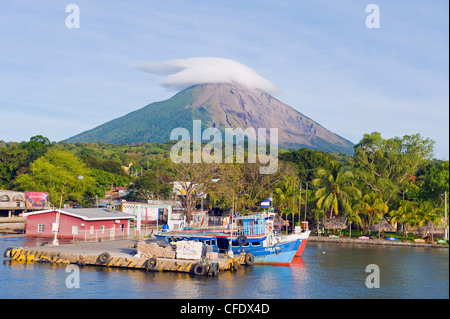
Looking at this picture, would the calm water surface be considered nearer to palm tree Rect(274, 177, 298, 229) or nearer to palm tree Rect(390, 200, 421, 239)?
palm tree Rect(390, 200, 421, 239)

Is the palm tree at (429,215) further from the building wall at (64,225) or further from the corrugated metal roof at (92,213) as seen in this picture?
the building wall at (64,225)

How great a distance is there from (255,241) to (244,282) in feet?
27.0

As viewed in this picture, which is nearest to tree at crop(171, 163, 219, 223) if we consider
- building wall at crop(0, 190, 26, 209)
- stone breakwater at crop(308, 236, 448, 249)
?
stone breakwater at crop(308, 236, 448, 249)

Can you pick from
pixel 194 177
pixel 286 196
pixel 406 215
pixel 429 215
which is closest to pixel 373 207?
pixel 406 215

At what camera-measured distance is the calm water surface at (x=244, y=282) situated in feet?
96.4

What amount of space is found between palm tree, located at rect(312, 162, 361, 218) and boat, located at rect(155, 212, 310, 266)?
25.5 m

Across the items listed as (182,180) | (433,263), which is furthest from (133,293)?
(182,180)

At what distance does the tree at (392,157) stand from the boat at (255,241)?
119 ft

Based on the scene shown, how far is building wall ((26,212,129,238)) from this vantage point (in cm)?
5144

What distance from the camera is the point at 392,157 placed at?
260ft

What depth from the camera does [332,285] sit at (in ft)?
112

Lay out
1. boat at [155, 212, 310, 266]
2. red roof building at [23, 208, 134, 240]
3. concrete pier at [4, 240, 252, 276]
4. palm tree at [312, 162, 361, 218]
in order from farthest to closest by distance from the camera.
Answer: palm tree at [312, 162, 361, 218] → red roof building at [23, 208, 134, 240] → boat at [155, 212, 310, 266] → concrete pier at [4, 240, 252, 276]

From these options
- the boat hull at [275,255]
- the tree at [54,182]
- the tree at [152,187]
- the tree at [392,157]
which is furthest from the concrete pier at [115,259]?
the tree at [392,157]
